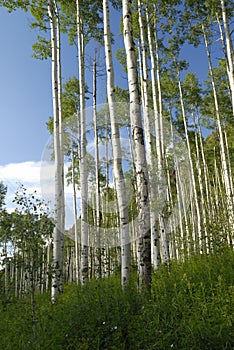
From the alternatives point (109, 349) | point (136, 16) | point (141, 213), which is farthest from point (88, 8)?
point (109, 349)

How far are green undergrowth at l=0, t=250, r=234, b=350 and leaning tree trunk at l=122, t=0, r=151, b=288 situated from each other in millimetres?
505

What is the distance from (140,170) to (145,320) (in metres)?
2.59

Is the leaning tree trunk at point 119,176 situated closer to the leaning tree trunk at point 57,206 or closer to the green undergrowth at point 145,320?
the green undergrowth at point 145,320

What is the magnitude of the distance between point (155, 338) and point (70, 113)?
47.4ft

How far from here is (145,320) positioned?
3994 mm

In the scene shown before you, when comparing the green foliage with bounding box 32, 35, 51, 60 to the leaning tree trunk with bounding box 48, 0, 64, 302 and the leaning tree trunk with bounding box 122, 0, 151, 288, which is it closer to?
the leaning tree trunk with bounding box 48, 0, 64, 302

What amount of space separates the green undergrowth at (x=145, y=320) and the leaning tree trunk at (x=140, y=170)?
50 cm

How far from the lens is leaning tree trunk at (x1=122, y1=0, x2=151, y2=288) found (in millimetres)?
5086

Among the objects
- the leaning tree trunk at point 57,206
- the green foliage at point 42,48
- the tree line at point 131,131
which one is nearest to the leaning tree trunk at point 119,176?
the tree line at point 131,131

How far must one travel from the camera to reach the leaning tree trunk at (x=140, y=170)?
16.7ft

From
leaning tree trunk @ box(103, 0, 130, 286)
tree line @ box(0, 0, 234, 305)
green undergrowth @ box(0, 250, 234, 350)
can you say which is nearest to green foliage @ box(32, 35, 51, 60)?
tree line @ box(0, 0, 234, 305)

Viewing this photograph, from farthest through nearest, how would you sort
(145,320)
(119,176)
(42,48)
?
(42,48), (119,176), (145,320)

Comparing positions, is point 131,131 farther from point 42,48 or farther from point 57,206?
point 42,48

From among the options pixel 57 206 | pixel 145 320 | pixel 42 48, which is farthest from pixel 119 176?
pixel 42 48
